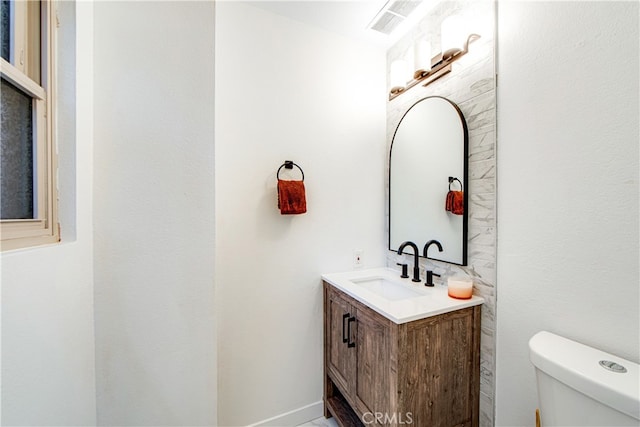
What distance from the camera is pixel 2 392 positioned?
1.83 ft

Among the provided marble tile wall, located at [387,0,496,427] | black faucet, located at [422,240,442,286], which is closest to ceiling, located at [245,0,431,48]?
marble tile wall, located at [387,0,496,427]

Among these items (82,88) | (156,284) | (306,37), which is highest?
(306,37)

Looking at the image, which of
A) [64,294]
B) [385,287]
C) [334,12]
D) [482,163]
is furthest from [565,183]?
[64,294]

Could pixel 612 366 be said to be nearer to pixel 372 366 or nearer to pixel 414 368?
pixel 414 368

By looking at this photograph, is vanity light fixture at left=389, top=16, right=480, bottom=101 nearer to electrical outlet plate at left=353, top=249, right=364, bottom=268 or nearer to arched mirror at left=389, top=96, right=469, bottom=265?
arched mirror at left=389, top=96, right=469, bottom=265

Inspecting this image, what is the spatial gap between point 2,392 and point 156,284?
0.48 m

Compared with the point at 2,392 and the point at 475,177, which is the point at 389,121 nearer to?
the point at 475,177

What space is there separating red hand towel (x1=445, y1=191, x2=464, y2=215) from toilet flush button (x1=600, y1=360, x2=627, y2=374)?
71 centimetres

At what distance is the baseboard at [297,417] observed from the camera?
1.54 m

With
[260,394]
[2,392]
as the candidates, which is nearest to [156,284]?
[2,392]

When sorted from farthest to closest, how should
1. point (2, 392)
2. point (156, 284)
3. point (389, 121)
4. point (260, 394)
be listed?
point (389, 121) < point (260, 394) < point (156, 284) < point (2, 392)

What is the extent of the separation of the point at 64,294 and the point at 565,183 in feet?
5.79

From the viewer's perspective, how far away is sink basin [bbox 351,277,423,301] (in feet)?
4.96

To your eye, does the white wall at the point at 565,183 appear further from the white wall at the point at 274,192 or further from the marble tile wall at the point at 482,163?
the white wall at the point at 274,192
